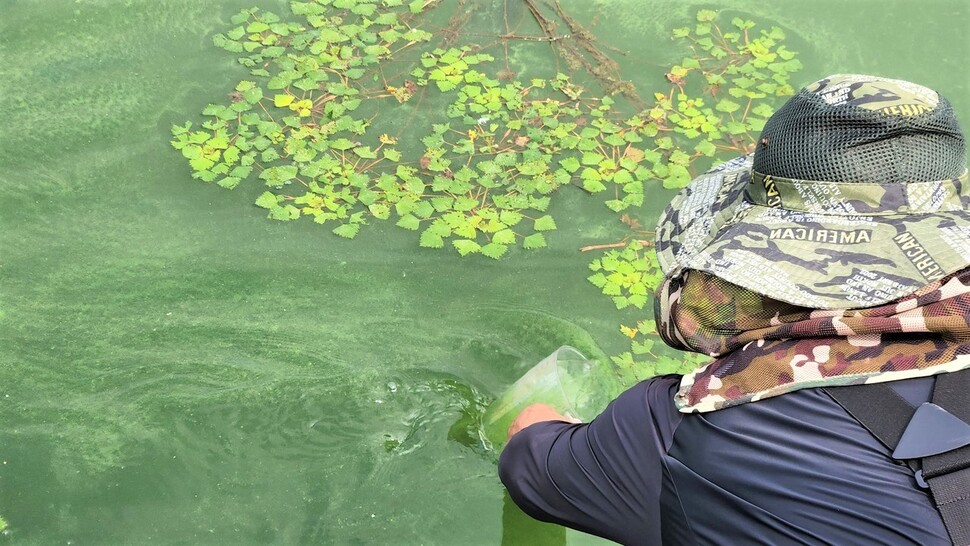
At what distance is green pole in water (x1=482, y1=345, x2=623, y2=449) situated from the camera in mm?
1747

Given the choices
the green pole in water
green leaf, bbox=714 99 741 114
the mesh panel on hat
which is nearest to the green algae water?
the green pole in water

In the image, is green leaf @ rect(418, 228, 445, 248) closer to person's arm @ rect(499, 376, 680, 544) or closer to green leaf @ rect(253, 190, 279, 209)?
green leaf @ rect(253, 190, 279, 209)

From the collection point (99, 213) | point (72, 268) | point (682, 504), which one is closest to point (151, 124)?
point (99, 213)

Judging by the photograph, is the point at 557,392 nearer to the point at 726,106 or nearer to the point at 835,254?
the point at 835,254

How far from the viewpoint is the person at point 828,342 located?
0.91 meters

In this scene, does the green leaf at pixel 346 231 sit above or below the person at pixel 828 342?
below

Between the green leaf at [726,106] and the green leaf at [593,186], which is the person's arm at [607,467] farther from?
the green leaf at [726,106]

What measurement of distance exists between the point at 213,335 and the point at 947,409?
5.86 feet

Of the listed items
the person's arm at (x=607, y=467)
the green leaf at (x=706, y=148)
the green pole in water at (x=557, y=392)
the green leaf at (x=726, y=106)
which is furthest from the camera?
the green leaf at (x=726, y=106)

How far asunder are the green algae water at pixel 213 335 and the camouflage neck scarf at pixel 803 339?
3.13 ft

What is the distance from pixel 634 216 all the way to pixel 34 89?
2.08m

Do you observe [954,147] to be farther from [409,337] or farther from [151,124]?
[151,124]

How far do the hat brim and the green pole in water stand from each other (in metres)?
0.73

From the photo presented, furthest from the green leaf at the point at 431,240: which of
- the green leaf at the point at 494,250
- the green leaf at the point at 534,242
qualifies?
the green leaf at the point at 534,242
